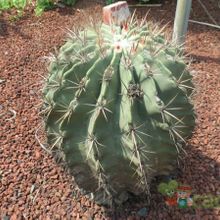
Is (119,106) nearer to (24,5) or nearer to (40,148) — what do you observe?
(40,148)

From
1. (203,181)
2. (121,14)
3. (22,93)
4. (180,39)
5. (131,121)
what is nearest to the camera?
(131,121)

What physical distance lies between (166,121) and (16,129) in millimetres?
1284

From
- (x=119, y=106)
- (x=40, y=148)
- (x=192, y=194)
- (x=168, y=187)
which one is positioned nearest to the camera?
(x=119, y=106)

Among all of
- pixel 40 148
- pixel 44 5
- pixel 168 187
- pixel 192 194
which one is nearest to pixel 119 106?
pixel 168 187

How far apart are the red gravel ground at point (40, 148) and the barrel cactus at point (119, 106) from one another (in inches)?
12.6

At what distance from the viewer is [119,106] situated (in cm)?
173

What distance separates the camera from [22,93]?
3.01 m

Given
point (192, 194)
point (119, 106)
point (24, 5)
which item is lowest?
point (192, 194)

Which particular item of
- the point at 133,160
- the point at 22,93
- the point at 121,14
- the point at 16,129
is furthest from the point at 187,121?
the point at 22,93

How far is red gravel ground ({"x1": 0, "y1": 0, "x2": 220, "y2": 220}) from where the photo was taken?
86.4 inches

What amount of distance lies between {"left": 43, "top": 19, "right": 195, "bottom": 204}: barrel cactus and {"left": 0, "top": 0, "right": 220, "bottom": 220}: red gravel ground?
12.6 inches

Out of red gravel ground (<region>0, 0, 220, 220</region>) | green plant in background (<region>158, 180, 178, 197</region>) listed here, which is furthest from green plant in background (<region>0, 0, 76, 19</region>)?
green plant in background (<region>158, 180, 178, 197</region>)

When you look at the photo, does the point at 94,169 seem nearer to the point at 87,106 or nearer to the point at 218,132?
the point at 87,106

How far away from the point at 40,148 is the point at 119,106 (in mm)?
985
